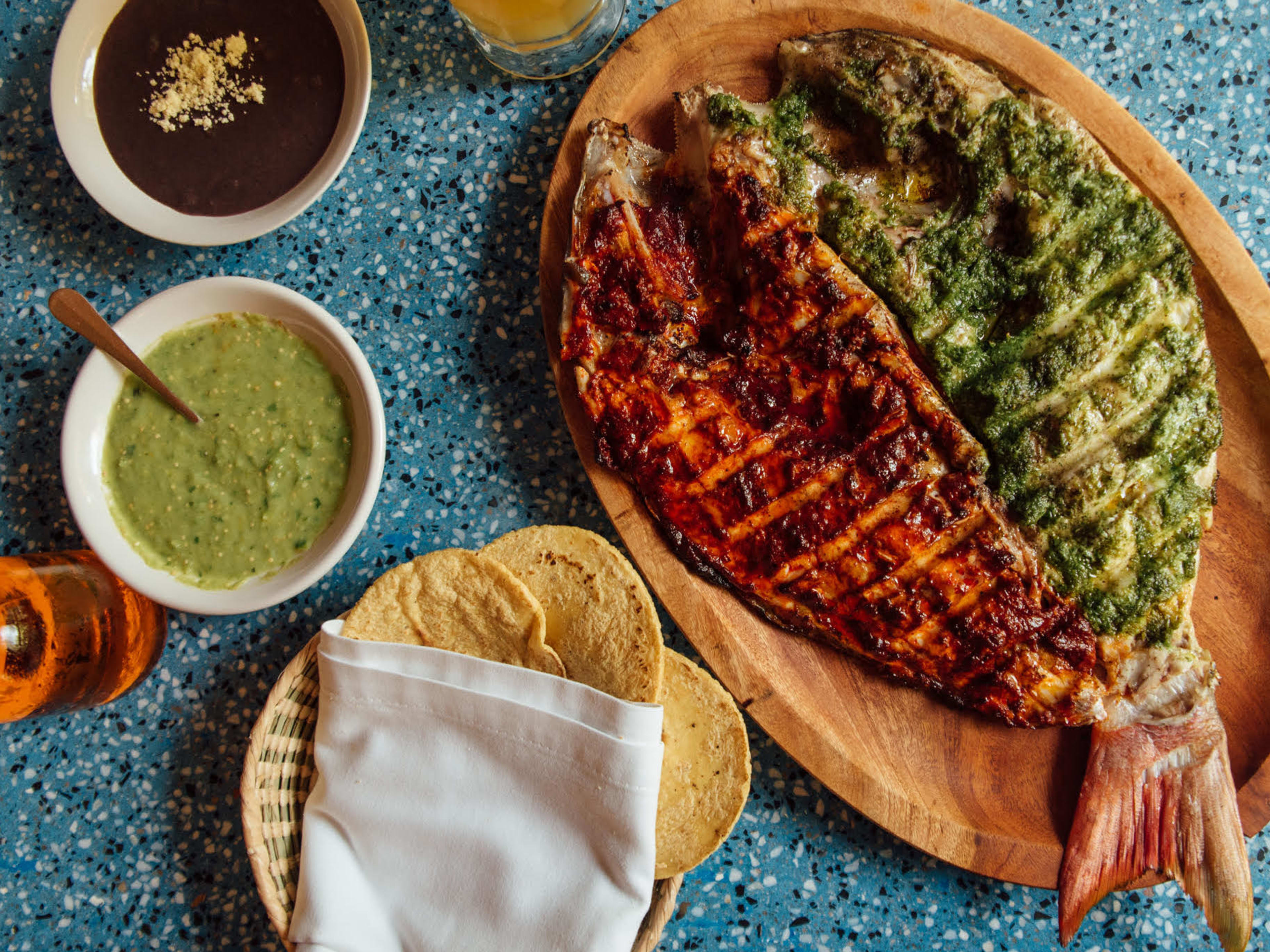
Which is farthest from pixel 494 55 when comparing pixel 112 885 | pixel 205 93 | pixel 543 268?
pixel 112 885

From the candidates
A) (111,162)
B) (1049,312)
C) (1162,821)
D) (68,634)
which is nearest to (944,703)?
(1162,821)

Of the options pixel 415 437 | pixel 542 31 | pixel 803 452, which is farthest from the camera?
pixel 415 437

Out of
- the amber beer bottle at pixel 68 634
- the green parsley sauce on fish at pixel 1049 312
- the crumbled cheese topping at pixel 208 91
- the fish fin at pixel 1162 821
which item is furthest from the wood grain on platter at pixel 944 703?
the amber beer bottle at pixel 68 634

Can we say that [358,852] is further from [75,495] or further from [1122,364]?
[1122,364]

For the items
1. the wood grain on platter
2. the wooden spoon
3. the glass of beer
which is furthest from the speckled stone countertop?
the wooden spoon

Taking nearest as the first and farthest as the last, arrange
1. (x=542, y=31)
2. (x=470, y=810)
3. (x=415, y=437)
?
1. (x=470, y=810)
2. (x=542, y=31)
3. (x=415, y=437)

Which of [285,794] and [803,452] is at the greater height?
[803,452]

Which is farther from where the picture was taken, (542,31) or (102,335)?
(542,31)

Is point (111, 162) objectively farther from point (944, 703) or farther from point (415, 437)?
point (944, 703)

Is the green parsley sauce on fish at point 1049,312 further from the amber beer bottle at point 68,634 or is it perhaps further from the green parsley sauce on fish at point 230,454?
the amber beer bottle at point 68,634
